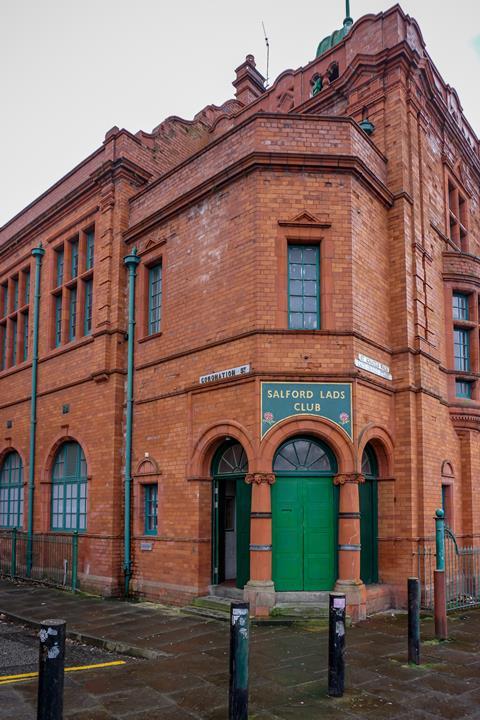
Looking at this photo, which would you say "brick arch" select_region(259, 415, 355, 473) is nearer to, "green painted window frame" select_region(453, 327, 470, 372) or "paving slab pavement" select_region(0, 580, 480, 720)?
"paving slab pavement" select_region(0, 580, 480, 720)

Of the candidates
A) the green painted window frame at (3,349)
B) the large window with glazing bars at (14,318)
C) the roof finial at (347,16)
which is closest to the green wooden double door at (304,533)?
the large window with glazing bars at (14,318)

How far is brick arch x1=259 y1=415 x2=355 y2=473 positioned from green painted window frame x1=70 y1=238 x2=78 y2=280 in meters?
8.58

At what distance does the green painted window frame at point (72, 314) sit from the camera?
1692cm

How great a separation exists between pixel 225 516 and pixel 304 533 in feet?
10.0

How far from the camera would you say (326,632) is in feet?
31.5

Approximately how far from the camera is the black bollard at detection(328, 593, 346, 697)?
6566mm

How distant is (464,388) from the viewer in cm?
1502

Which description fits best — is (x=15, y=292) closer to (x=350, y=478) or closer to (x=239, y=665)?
(x=350, y=478)

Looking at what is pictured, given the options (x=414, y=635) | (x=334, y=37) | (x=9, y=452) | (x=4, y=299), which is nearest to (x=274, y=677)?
(x=414, y=635)

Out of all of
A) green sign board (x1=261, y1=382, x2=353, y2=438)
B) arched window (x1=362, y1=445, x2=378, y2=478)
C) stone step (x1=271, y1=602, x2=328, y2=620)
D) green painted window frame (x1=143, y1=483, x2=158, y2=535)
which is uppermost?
green sign board (x1=261, y1=382, x2=353, y2=438)

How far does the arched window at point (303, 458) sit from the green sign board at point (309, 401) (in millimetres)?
592

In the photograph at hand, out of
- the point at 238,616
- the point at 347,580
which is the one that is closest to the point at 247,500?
the point at 347,580

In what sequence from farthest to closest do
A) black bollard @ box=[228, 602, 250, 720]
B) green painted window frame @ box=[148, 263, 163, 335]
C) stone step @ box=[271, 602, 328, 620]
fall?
green painted window frame @ box=[148, 263, 163, 335] → stone step @ box=[271, 602, 328, 620] → black bollard @ box=[228, 602, 250, 720]

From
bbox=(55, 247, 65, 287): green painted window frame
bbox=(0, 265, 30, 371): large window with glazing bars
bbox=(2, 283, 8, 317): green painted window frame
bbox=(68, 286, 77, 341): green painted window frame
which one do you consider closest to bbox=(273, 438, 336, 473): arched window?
bbox=(68, 286, 77, 341): green painted window frame
